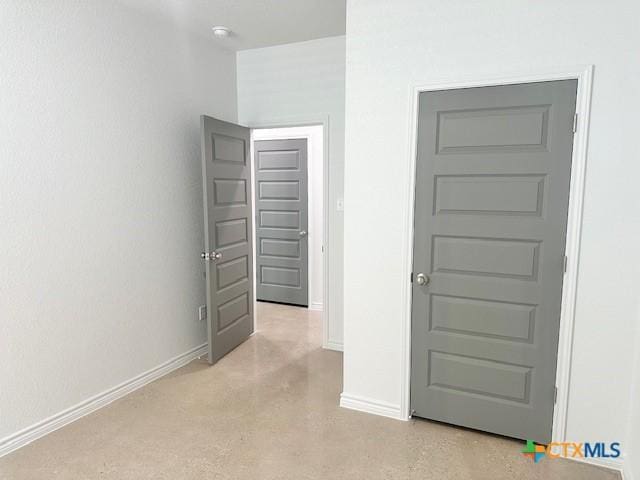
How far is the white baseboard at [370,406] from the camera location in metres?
2.68

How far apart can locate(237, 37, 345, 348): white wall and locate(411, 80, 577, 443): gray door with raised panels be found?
126cm

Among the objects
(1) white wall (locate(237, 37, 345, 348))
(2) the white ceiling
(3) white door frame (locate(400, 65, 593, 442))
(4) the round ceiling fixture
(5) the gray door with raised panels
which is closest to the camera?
(3) white door frame (locate(400, 65, 593, 442))

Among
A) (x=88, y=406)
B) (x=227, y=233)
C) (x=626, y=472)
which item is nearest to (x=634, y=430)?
(x=626, y=472)

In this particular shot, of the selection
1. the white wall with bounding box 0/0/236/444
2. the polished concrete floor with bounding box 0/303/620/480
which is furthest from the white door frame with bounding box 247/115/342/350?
the polished concrete floor with bounding box 0/303/620/480

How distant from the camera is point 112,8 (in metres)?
2.75

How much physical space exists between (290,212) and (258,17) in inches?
93.5

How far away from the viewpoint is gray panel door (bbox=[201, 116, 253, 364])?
3.34 meters

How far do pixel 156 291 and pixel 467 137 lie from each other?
7.97 ft

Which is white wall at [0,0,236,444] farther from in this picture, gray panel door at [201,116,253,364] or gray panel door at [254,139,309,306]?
gray panel door at [254,139,309,306]

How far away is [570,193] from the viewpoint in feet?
7.11

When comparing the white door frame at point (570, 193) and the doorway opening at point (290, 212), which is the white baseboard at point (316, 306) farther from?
the white door frame at point (570, 193)

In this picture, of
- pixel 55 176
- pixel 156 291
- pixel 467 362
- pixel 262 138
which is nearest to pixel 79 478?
pixel 156 291

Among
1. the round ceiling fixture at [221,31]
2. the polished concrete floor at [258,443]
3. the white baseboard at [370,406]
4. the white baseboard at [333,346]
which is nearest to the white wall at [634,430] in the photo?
the polished concrete floor at [258,443]

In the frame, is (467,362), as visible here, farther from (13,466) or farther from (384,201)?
(13,466)
